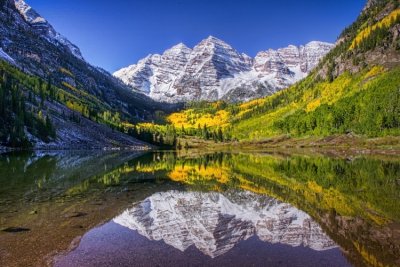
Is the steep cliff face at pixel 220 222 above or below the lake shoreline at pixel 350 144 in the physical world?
below

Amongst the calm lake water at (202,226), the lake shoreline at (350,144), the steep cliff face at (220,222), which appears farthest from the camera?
the lake shoreline at (350,144)

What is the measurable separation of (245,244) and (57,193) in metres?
24.7

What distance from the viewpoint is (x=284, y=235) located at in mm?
21969

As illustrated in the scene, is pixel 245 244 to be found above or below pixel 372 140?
below

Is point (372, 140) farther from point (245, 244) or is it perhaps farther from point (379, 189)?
point (245, 244)

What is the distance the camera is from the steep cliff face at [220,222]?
20.6 m

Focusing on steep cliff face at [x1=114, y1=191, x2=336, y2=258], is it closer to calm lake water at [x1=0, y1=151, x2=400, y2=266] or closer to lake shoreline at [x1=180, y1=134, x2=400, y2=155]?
calm lake water at [x1=0, y1=151, x2=400, y2=266]

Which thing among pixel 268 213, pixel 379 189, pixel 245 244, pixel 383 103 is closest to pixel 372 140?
pixel 383 103

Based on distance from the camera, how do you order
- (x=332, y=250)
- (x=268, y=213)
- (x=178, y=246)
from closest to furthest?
(x=332, y=250)
(x=178, y=246)
(x=268, y=213)

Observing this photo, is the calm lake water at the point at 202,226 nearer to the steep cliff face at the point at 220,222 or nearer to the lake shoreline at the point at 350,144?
the steep cliff face at the point at 220,222

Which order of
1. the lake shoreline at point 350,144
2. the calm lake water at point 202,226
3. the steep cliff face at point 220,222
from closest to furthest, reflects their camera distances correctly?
the calm lake water at point 202,226 → the steep cliff face at point 220,222 → the lake shoreline at point 350,144

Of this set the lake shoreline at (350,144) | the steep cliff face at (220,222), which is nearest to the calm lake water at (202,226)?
the steep cliff face at (220,222)

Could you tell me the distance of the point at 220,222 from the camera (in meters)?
25.8

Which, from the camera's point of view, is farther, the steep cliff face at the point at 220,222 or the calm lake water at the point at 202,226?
the steep cliff face at the point at 220,222
